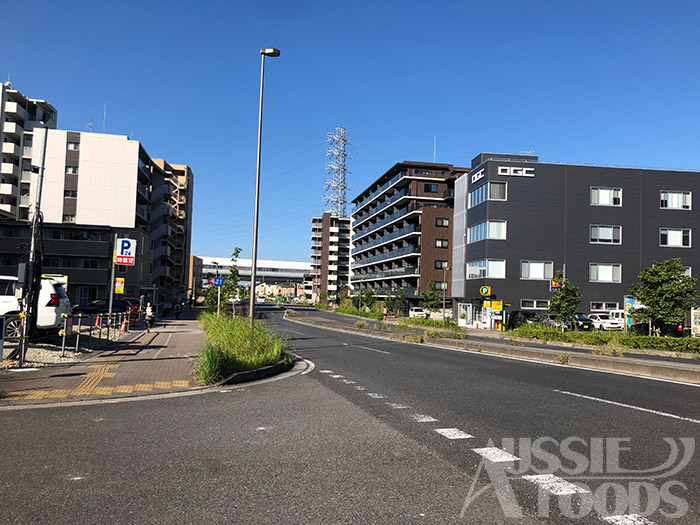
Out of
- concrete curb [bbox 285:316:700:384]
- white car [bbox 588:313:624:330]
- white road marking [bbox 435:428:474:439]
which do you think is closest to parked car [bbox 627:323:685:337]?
white car [bbox 588:313:624:330]

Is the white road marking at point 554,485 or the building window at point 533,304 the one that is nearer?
the white road marking at point 554,485

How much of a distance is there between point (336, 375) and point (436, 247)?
6146cm

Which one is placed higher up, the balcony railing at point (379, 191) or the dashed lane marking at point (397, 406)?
the balcony railing at point (379, 191)

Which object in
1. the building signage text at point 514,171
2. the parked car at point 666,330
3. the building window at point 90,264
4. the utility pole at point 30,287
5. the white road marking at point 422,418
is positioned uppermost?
the building signage text at point 514,171

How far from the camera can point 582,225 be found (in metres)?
47.8

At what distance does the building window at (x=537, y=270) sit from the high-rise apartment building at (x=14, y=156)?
5660cm

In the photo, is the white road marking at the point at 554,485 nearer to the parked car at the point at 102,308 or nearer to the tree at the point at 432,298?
the parked car at the point at 102,308

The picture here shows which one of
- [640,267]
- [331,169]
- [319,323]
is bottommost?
[319,323]

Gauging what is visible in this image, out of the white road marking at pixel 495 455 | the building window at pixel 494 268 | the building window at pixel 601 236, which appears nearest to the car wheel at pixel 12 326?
the white road marking at pixel 495 455

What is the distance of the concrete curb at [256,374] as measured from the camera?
34.4ft

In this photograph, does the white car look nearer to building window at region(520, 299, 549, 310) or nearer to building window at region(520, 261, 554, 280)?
building window at region(520, 299, 549, 310)

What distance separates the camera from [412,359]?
16.0 m

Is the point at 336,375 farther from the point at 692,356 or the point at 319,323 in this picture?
the point at 319,323

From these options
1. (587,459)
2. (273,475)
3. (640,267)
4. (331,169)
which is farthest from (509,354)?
(331,169)
